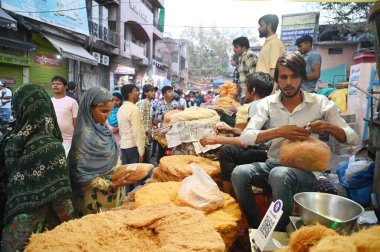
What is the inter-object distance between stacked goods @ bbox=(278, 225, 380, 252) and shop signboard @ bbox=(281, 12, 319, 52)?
20.5 metres

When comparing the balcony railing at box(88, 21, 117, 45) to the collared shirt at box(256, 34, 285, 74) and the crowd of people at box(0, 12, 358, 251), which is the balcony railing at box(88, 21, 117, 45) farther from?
the crowd of people at box(0, 12, 358, 251)

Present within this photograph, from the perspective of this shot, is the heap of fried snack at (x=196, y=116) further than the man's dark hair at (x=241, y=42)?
No

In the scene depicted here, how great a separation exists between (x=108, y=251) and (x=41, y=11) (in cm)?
1261

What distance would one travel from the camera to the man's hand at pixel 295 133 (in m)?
2.02

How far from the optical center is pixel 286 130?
207 cm

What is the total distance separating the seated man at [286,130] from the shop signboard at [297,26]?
62.5ft

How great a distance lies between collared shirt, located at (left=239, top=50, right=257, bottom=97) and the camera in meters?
4.61

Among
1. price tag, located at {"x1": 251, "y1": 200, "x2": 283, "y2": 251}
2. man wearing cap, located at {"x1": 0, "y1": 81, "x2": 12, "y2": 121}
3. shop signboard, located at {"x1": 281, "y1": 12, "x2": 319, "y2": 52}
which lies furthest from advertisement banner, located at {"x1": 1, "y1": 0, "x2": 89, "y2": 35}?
shop signboard, located at {"x1": 281, "y1": 12, "x2": 319, "y2": 52}

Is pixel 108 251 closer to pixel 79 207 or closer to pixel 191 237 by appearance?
pixel 191 237

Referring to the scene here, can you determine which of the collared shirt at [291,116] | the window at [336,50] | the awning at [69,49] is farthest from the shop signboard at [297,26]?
the collared shirt at [291,116]

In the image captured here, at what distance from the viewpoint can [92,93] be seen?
2516 millimetres

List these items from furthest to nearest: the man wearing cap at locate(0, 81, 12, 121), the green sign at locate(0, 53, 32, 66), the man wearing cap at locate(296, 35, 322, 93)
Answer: the green sign at locate(0, 53, 32, 66)
the man wearing cap at locate(0, 81, 12, 121)
the man wearing cap at locate(296, 35, 322, 93)

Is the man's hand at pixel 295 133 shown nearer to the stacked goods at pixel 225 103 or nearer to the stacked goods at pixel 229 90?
the stacked goods at pixel 225 103

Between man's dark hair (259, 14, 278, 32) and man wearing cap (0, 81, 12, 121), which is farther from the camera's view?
man wearing cap (0, 81, 12, 121)
